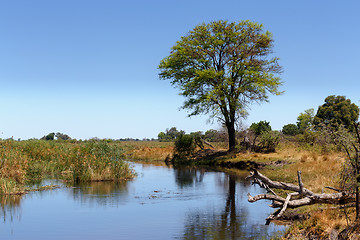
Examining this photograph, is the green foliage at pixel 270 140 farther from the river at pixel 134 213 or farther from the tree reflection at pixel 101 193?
the tree reflection at pixel 101 193

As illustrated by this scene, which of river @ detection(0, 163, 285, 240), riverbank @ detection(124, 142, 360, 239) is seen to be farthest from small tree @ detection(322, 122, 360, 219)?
river @ detection(0, 163, 285, 240)

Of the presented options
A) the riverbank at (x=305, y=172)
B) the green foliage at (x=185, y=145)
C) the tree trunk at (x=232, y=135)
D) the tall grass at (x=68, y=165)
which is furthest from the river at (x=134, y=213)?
the green foliage at (x=185, y=145)

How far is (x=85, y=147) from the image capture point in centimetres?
2697

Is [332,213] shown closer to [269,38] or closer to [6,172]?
[6,172]

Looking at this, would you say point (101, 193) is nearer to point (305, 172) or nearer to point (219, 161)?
point (305, 172)

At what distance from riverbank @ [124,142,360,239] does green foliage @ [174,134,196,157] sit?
137cm

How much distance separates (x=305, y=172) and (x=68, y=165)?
1751cm

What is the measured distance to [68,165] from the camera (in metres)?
27.4

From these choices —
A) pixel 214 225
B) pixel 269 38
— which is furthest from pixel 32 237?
pixel 269 38

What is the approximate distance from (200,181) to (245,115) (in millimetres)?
17017

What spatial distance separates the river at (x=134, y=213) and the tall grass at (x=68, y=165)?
157cm

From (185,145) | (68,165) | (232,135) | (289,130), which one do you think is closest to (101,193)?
(68,165)

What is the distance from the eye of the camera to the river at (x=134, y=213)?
41.7 ft

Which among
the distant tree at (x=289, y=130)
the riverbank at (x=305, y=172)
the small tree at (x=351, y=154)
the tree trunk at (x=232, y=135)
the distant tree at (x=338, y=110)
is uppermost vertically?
the distant tree at (x=338, y=110)
